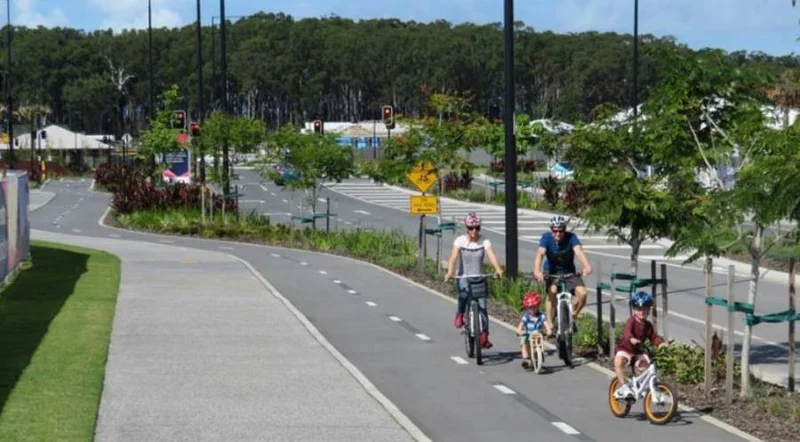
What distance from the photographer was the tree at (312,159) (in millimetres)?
45500

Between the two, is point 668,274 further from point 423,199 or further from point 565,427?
point 565,427

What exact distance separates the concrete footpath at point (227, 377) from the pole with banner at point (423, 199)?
480 cm

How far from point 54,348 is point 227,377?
9.65 feet

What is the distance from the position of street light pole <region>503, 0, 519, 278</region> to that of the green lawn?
6.80 meters

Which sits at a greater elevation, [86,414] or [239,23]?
[239,23]

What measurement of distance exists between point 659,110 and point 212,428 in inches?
283

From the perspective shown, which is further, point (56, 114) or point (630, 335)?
point (56, 114)

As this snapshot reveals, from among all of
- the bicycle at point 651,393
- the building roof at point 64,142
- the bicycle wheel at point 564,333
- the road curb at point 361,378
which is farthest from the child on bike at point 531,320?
the building roof at point 64,142

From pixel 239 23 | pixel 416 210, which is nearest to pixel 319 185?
pixel 416 210

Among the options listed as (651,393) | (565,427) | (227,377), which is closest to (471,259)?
(227,377)

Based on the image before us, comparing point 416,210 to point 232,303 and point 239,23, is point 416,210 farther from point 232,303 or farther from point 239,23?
point 239,23

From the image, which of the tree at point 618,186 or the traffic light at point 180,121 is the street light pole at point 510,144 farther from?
the traffic light at point 180,121

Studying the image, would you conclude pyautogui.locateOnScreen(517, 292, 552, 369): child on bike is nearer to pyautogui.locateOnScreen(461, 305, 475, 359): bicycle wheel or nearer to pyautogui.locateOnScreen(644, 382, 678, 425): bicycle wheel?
pyautogui.locateOnScreen(461, 305, 475, 359): bicycle wheel

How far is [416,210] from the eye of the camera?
32.9 meters
